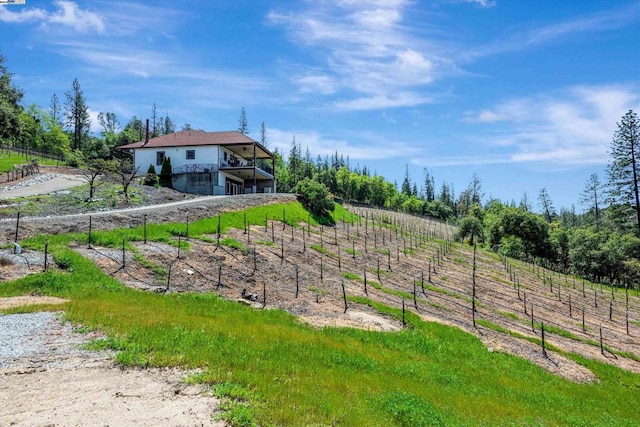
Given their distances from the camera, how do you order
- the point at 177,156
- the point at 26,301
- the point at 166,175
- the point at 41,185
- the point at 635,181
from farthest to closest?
1. the point at 635,181
2. the point at 177,156
3. the point at 166,175
4. the point at 41,185
5. the point at 26,301

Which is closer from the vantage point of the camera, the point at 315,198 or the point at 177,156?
the point at 315,198

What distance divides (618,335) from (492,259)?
23.5m

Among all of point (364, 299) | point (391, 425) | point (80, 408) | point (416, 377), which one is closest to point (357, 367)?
point (416, 377)

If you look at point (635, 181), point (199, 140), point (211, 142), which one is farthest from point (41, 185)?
point (635, 181)

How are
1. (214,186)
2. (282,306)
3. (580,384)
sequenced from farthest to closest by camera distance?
1. (214,186)
2. (282,306)
3. (580,384)

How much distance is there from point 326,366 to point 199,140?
45.8 meters

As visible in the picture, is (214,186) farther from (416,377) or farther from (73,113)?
(73,113)

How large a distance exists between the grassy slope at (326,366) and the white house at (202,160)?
31714 millimetres

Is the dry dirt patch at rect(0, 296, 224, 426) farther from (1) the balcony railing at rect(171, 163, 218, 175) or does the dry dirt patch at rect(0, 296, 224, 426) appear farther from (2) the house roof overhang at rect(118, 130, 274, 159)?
(2) the house roof overhang at rect(118, 130, 274, 159)

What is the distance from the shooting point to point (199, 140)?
170ft

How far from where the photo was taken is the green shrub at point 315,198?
45906mm

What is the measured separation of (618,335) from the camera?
25734 millimetres

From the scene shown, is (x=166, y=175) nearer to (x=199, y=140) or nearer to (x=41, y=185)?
(x=199, y=140)

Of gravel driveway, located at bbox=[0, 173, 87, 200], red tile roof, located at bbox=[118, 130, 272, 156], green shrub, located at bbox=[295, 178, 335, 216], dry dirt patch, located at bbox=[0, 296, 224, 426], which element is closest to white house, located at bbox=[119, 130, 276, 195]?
red tile roof, located at bbox=[118, 130, 272, 156]
